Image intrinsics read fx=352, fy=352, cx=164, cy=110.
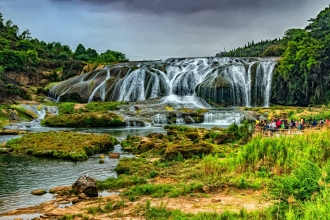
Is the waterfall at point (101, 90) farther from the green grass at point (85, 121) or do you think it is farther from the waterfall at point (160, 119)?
the waterfall at point (160, 119)

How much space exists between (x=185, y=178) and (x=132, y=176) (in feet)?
7.60

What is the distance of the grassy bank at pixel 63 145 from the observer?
1882cm

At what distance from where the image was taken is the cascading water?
150 feet

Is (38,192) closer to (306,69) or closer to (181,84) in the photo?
(181,84)

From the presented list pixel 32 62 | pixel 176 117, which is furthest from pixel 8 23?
pixel 176 117

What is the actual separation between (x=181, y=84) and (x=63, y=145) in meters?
30.2

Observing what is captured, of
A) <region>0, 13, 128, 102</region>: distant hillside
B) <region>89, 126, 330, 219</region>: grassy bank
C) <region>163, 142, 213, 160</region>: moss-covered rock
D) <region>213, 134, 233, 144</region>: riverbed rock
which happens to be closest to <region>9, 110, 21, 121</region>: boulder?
<region>0, 13, 128, 102</region>: distant hillside

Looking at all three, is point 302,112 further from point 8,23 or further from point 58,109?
point 8,23

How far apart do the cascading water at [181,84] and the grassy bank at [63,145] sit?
20.8 metres

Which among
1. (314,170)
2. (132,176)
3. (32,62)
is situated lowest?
(132,176)

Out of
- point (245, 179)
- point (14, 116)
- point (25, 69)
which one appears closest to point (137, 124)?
point (14, 116)

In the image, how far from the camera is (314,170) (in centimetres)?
803

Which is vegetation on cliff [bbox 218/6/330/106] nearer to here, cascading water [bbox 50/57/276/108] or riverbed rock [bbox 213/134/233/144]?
cascading water [bbox 50/57/276/108]

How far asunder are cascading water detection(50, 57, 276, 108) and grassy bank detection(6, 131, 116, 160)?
68.3 feet
